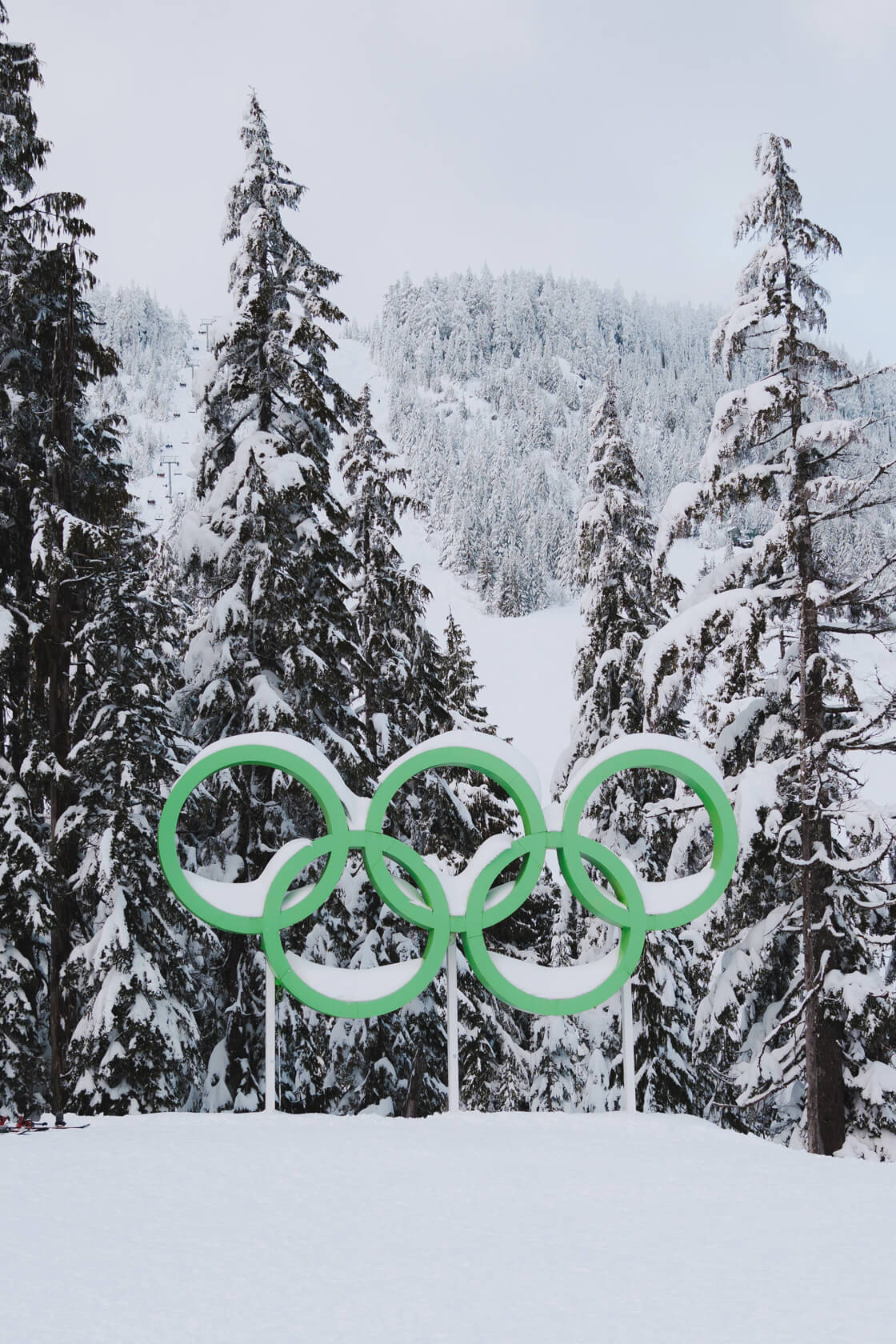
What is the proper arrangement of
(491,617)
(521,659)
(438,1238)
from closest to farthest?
1. (438,1238)
2. (521,659)
3. (491,617)

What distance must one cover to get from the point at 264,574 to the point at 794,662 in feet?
22.2

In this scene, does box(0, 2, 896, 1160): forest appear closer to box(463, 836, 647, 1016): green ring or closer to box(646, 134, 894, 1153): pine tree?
box(646, 134, 894, 1153): pine tree

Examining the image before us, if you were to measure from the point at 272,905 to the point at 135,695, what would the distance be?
4163 mm

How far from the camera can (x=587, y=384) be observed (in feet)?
616

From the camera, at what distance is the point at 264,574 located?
15.6 metres

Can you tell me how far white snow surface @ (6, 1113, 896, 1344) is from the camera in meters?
5.95

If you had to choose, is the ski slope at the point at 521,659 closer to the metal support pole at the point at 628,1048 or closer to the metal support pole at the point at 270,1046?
the metal support pole at the point at 628,1048

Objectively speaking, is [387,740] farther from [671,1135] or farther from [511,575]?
[511,575]

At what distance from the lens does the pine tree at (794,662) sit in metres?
12.9

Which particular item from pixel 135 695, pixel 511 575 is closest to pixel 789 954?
pixel 135 695

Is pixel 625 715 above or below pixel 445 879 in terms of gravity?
above

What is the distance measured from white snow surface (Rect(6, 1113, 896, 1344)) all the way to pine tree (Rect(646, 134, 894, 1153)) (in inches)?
115

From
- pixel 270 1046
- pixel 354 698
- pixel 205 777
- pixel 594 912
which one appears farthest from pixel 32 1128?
pixel 354 698

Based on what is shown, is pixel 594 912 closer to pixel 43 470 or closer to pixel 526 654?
pixel 43 470
